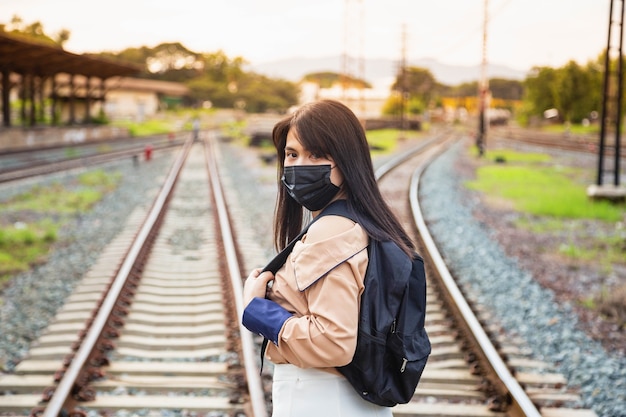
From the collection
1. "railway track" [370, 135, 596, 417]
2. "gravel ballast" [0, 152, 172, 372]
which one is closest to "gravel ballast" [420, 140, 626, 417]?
"railway track" [370, 135, 596, 417]

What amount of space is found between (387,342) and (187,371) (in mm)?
3127

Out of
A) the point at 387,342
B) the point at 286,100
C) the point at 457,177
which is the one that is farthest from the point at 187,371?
the point at 286,100

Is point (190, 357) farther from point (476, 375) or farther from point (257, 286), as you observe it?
point (257, 286)

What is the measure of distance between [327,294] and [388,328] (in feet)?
0.68

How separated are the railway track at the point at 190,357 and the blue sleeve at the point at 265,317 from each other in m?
1.25

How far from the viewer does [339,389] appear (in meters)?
1.86

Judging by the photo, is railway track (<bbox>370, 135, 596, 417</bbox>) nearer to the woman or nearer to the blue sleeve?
the woman

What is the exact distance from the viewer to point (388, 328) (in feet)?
5.88

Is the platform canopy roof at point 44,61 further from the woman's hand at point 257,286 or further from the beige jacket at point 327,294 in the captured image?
the beige jacket at point 327,294

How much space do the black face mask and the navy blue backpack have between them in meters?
0.05

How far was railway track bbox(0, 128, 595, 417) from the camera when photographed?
13.3 ft

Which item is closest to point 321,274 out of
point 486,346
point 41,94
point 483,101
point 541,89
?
point 486,346

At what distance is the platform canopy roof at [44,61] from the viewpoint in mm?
21969

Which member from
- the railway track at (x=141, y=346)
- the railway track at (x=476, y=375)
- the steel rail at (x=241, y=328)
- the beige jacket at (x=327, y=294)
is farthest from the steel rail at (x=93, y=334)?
the beige jacket at (x=327, y=294)
